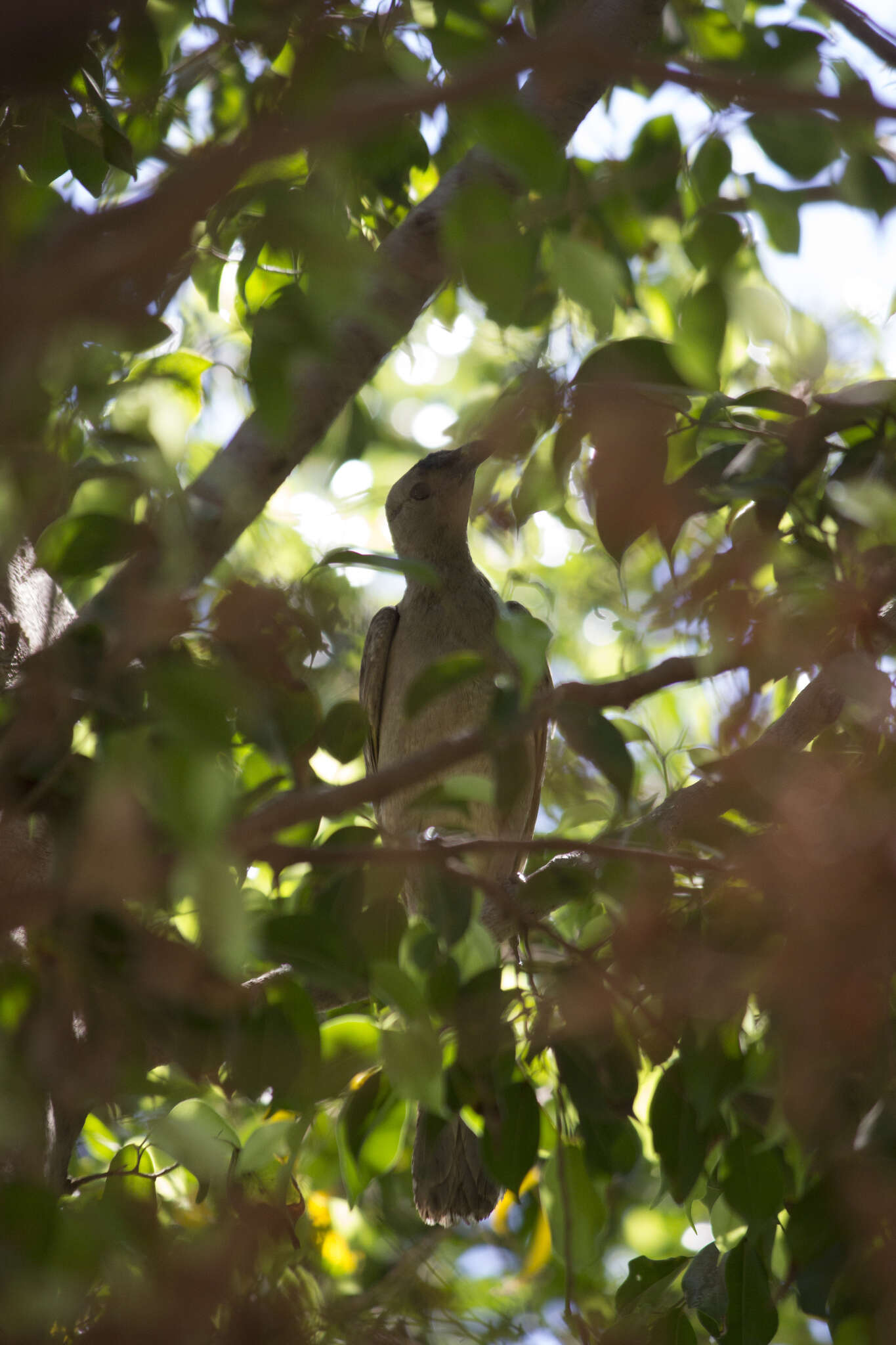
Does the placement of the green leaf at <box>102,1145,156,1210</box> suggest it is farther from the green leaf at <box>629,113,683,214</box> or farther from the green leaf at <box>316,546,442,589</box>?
the green leaf at <box>629,113,683,214</box>

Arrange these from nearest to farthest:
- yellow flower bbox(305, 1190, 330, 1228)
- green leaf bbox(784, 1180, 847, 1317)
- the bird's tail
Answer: green leaf bbox(784, 1180, 847, 1317), the bird's tail, yellow flower bbox(305, 1190, 330, 1228)

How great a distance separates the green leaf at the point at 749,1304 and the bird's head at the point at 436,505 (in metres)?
3.38

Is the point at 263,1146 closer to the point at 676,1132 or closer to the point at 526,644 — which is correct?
the point at 676,1132

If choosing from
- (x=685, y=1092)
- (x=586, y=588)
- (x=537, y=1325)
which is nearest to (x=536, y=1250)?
(x=537, y=1325)

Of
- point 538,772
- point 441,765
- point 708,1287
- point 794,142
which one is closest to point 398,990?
point 441,765

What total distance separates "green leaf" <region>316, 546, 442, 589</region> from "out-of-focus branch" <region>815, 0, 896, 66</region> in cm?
106

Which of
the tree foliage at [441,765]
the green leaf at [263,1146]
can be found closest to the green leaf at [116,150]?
the tree foliage at [441,765]

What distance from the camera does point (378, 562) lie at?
126 centimetres

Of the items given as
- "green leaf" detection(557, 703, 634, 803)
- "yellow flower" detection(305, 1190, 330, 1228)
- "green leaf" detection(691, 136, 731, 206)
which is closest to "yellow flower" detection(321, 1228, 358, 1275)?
"yellow flower" detection(305, 1190, 330, 1228)

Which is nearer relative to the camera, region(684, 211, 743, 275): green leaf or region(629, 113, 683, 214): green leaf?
region(684, 211, 743, 275): green leaf

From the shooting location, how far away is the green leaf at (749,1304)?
67.1 inches

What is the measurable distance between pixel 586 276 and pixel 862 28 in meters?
0.93

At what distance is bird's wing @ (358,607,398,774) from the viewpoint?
465cm

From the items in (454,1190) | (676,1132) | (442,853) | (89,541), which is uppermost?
(89,541)
